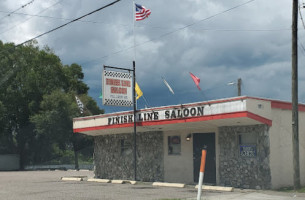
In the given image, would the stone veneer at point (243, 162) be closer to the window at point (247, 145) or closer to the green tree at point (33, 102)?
the window at point (247, 145)

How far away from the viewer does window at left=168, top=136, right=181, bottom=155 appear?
2359 centimetres

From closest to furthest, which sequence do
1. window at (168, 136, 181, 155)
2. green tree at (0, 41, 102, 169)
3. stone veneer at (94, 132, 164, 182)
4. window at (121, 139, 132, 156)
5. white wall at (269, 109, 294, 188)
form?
white wall at (269, 109, 294, 188) → window at (168, 136, 181, 155) → stone veneer at (94, 132, 164, 182) → window at (121, 139, 132, 156) → green tree at (0, 41, 102, 169)

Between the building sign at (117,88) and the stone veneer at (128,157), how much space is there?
8.66 ft

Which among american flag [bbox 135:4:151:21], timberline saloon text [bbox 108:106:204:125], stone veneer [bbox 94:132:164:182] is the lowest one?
stone veneer [bbox 94:132:164:182]

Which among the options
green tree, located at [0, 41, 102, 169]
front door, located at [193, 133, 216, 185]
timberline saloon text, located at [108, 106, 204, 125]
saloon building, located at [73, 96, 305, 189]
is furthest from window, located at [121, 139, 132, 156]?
green tree, located at [0, 41, 102, 169]

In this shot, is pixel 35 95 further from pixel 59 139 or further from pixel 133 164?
pixel 133 164

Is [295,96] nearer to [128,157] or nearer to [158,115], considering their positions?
[158,115]

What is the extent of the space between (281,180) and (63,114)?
1344 inches

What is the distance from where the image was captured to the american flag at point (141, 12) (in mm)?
24325

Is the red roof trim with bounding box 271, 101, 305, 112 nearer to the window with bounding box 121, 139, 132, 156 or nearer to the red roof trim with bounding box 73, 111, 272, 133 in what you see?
the red roof trim with bounding box 73, 111, 272, 133

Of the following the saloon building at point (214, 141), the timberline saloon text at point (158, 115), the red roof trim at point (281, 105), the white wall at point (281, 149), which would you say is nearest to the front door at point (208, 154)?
the saloon building at point (214, 141)

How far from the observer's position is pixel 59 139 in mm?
49688

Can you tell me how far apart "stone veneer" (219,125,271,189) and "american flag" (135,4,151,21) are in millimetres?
7719

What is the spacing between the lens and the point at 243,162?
20.0 meters
